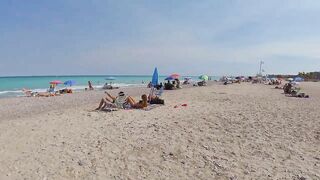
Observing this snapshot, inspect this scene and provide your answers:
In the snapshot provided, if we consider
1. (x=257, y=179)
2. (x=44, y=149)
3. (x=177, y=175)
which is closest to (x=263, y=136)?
(x=257, y=179)

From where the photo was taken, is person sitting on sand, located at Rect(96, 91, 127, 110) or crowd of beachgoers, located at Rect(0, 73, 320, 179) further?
person sitting on sand, located at Rect(96, 91, 127, 110)

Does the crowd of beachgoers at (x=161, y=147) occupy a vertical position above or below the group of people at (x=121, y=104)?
below

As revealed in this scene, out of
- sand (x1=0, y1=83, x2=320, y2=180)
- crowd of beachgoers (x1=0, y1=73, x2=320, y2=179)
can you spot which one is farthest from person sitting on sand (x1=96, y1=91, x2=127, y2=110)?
sand (x1=0, y1=83, x2=320, y2=180)

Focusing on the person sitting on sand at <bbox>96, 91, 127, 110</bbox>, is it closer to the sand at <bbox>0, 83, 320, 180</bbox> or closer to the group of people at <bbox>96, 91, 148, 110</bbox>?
the group of people at <bbox>96, 91, 148, 110</bbox>

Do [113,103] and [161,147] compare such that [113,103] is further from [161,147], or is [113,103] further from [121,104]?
[161,147]

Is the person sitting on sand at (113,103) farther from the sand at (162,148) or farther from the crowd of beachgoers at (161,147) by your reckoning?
the sand at (162,148)

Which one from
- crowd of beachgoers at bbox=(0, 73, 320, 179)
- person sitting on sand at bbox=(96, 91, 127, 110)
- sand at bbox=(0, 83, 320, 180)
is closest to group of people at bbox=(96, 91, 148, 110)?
person sitting on sand at bbox=(96, 91, 127, 110)

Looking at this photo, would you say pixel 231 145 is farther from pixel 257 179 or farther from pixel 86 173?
pixel 86 173

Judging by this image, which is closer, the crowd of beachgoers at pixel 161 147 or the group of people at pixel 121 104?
the crowd of beachgoers at pixel 161 147

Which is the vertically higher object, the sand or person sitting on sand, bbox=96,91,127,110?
person sitting on sand, bbox=96,91,127,110

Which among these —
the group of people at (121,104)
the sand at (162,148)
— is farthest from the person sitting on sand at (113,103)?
the sand at (162,148)

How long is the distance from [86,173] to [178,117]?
5.39 meters

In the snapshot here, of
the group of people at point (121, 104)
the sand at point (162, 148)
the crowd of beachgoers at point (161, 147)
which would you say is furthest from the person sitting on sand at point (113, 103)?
the sand at point (162, 148)

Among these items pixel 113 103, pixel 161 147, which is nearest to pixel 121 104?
pixel 113 103
